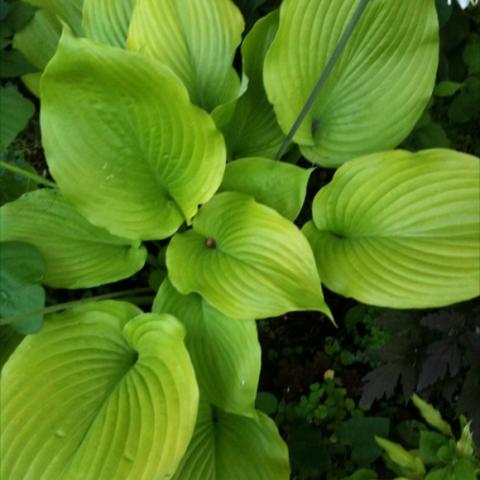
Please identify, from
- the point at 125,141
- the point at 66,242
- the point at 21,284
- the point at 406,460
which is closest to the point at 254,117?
the point at 125,141

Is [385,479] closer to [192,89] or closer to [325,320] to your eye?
[325,320]

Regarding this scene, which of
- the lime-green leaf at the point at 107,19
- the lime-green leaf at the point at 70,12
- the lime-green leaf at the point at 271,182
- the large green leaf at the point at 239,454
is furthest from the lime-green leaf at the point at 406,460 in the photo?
the lime-green leaf at the point at 70,12

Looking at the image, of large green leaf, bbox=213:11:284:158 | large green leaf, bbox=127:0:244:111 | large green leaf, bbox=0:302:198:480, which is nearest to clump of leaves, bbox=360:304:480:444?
large green leaf, bbox=0:302:198:480

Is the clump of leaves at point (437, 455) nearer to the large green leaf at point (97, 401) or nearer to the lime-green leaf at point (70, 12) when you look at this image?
the large green leaf at point (97, 401)

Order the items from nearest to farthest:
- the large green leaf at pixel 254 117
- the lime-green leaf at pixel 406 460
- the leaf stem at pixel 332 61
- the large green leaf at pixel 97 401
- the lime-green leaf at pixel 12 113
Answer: the leaf stem at pixel 332 61
the large green leaf at pixel 97 401
the lime-green leaf at pixel 406 460
the large green leaf at pixel 254 117
the lime-green leaf at pixel 12 113

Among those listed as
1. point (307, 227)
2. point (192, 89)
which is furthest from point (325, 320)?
point (192, 89)

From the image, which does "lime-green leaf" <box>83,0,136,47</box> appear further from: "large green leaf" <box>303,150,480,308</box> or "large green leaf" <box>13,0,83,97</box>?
"large green leaf" <box>303,150,480,308</box>
